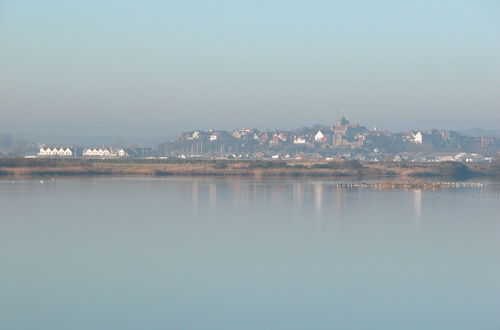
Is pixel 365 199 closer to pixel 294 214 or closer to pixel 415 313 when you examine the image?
pixel 294 214

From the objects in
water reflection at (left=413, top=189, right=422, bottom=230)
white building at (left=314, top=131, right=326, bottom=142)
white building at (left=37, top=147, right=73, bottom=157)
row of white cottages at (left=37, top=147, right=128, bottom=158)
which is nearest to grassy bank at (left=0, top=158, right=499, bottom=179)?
water reflection at (left=413, top=189, right=422, bottom=230)

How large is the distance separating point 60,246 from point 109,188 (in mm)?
21067

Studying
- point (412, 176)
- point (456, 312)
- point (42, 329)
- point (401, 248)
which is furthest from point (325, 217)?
point (412, 176)

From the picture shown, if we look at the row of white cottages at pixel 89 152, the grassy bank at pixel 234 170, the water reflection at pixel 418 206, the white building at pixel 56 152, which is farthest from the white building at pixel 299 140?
the water reflection at pixel 418 206

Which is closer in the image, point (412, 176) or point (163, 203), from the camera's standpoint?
point (163, 203)

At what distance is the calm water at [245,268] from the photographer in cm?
1123

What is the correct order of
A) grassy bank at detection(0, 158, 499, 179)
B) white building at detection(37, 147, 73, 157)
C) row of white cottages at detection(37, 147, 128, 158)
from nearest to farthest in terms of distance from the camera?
grassy bank at detection(0, 158, 499, 179)
white building at detection(37, 147, 73, 157)
row of white cottages at detection(37, 147, 128, 158)

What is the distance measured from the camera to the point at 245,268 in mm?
14688

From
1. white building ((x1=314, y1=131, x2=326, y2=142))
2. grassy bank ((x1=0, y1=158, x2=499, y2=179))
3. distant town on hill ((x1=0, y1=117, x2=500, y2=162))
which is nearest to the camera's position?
grassy bank ((x1=0, y1=158, x2=499, y2=179))

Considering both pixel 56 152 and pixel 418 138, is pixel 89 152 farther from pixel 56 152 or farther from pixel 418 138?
pixel 418 138

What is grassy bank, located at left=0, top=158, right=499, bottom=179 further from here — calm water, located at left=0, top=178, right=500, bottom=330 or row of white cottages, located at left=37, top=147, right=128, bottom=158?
row of white cottages, located at left=37, top=147, right=128, bottom=158

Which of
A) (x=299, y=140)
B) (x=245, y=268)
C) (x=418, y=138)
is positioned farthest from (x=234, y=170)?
(x=299, y=140)

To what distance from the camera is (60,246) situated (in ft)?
55.4

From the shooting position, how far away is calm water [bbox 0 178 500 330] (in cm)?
1123
